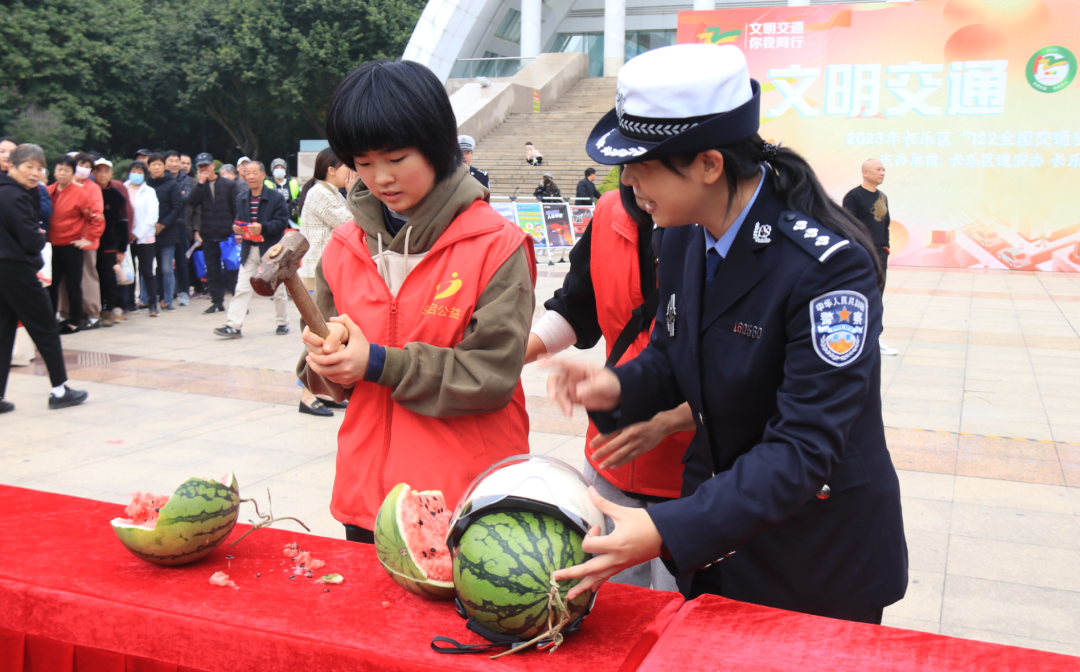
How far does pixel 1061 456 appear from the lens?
5617 millimetres

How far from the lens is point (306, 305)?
1715 millimetres

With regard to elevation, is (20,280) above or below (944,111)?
below

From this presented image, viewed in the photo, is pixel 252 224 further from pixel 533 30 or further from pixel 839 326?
pixel 533 30

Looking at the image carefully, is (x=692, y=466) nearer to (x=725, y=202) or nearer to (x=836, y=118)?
(x=725, y=202)

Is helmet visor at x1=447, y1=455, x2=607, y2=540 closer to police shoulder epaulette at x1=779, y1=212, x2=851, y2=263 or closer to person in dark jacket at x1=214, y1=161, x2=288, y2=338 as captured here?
police shoulder epaulette at x1=779, y1=212, x2=851, y2=263

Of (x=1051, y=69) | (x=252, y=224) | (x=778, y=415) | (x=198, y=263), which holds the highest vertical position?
(x=1051, y=69)

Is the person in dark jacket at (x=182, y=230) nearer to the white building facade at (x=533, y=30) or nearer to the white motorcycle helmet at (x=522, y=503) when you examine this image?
the white motorcycle helmet at (x=522, y=503)

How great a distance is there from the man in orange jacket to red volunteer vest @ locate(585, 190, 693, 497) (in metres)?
8.61

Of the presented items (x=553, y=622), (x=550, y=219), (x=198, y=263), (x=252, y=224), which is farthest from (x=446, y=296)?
(x=550, y=219)

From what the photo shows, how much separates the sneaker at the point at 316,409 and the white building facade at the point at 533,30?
83.2 ft

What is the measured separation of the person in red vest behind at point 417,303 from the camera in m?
1.97

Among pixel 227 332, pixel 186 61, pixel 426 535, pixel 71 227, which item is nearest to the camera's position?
pixel 426 535

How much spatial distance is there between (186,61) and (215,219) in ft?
110

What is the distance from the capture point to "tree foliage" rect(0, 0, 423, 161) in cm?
3412
